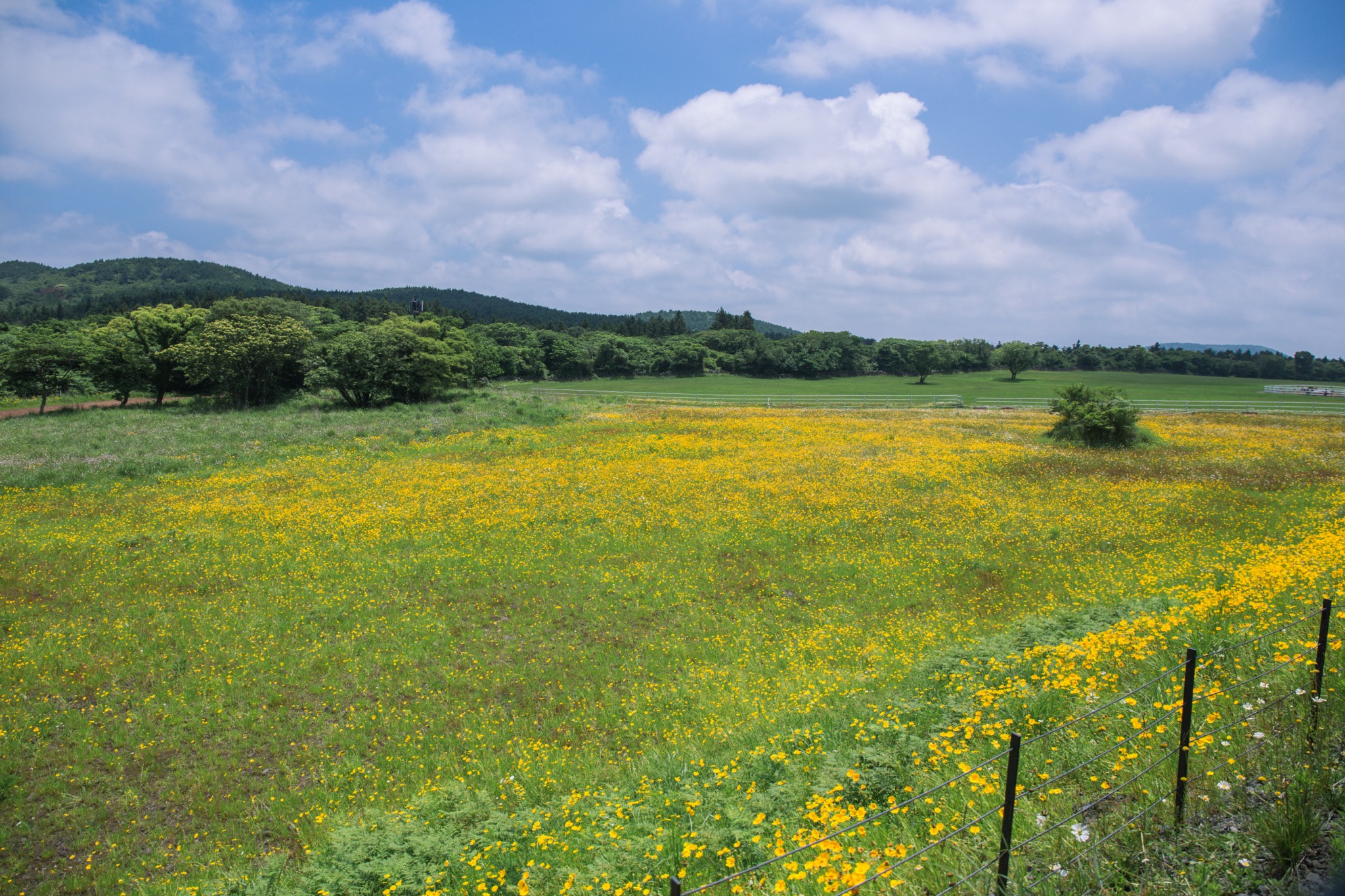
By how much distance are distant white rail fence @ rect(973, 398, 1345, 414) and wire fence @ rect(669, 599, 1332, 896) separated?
55.0 meters

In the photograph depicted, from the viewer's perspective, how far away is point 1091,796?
5.59 meters

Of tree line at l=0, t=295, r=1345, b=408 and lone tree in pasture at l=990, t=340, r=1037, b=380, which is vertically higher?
lone tree in pasture at l=990, t=340, r=1037, b=380

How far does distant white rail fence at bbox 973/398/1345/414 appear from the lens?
52.8 m

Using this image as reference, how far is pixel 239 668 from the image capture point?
457 inches

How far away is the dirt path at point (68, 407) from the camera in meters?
45.8

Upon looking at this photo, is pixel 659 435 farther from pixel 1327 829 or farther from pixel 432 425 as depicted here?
pixel 1327 829

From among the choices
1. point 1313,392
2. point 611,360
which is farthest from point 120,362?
point 1313,392

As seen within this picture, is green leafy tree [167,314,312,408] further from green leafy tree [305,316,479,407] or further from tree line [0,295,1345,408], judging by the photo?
green leafy tree [305,316,479,407]

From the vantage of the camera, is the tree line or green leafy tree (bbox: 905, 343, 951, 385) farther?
green leafy tree (bbox: 905, 343, 951, 385)

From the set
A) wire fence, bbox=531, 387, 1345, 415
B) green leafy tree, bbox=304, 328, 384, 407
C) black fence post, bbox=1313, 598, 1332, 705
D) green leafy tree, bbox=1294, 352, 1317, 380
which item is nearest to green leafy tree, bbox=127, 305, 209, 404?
green leafy tree, bbox=304, 328, 384, 407

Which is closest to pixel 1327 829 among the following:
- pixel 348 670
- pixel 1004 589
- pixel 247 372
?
pixel 1004 589

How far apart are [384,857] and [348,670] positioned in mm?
6180

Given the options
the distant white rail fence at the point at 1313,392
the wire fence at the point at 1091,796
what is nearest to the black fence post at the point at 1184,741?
the wire fence at the point at 1091,796

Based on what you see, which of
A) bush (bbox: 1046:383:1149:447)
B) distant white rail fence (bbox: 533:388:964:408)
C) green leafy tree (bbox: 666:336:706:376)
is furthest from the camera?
green leafy tree (bbox: 666:336:706:376)
